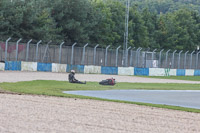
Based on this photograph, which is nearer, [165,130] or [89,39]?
Result: [165,130]

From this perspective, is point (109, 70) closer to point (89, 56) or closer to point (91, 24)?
point (89, 56)

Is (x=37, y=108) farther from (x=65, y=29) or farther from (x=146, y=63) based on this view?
(x=65, y=29)

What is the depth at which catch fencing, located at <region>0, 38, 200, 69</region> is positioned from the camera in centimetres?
3831

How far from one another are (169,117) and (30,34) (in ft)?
134

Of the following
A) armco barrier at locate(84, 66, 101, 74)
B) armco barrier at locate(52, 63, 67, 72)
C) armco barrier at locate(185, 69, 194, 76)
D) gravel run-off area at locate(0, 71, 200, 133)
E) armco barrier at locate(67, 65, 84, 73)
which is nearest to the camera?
gravel run-off area at locate(0, 71, 200, 133)

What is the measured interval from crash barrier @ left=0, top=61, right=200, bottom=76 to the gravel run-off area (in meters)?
21.8

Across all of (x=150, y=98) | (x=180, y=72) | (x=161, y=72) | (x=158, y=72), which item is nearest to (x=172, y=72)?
(x=180, y=72)

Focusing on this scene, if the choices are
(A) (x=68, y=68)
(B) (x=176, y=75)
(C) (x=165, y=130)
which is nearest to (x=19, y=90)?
(C) (x=165, y=130)

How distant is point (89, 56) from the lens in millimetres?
44312

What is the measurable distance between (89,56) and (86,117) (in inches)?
1254

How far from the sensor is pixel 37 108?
1388 cm

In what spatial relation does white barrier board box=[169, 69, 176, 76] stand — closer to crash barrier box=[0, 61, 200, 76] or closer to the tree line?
crash barrier box=[0, 61, 200, 76]

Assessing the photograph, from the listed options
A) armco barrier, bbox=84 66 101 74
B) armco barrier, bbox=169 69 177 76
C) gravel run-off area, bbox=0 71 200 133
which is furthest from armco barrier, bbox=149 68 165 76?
gravel run-off area, bbox=0 71 200 133

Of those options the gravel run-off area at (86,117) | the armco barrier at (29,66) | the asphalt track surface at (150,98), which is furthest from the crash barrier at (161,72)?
the gravel run-off area at (86,117)
